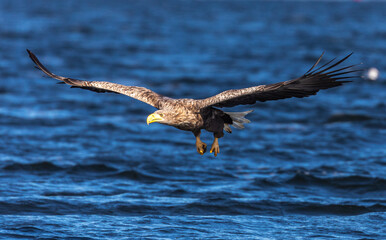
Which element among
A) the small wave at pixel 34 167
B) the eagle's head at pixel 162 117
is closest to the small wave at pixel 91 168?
the small wave at pixel 34 167

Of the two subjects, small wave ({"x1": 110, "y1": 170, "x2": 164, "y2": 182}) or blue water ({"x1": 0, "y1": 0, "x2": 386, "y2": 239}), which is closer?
blue water ({"x1": 0, "y1": 0, "x2": 386, "y2": 239})

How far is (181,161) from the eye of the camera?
51.4 feet

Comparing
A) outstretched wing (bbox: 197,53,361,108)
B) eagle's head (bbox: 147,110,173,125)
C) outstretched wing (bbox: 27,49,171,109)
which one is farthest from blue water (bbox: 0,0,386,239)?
outstretched wing (bbox: 197,53,361,108)

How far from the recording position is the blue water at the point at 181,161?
1109 centimetres

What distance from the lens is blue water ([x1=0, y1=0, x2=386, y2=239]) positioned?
11086mm

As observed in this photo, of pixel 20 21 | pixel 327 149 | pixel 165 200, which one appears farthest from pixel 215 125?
pixel 20 21

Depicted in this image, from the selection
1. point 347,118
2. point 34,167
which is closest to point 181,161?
point 34,167

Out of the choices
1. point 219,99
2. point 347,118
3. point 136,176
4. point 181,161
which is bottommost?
point 136,176

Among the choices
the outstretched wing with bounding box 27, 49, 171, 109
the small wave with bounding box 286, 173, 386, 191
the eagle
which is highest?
the outstretched wing with bounding box 27, 49, 171, 109

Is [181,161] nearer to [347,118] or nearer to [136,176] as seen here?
[136,176]

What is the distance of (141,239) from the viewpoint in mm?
10055

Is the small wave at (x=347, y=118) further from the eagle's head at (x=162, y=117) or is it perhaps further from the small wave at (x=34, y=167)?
the eagle's head at (x=162, y=117)

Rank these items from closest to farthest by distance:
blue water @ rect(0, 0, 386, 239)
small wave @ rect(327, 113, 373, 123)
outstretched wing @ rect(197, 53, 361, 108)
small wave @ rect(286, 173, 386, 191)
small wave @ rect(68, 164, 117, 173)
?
outstretched wing @ rect(197, 53, 361, 108)
blue water @ rect(0, 0, 386, 239)
small wave @ rect(286, 173, 386, 191)
small wave @ rect(68, 164, 117, 173)
small wave @ rect(327, 113, 373, 123)

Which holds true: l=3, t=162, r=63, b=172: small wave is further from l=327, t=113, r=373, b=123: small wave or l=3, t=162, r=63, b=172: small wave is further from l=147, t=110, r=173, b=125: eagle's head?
l=327, t=113, r=373, b=123: small wave
